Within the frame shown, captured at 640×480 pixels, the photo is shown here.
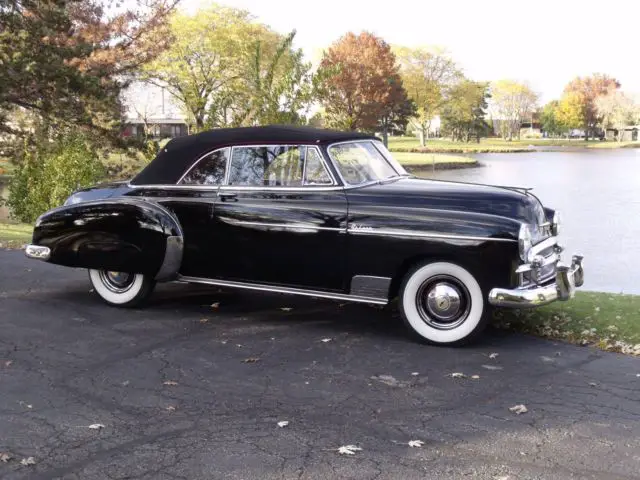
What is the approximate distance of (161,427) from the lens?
14.7 feet

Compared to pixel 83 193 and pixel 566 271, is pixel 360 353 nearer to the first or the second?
pixel 566 271

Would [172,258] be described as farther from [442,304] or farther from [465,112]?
[465,112]

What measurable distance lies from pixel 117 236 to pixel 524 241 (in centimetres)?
395

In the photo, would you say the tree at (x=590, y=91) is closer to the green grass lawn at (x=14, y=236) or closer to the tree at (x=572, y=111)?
the tree at (x=572, y=111)

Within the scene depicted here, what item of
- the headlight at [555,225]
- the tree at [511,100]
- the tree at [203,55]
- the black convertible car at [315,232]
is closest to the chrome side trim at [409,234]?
the black convertible car at [315,232]

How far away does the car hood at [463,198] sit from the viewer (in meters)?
6.23

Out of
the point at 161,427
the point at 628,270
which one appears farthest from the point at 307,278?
→ the point at 628,270

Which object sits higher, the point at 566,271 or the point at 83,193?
the point at 83,193

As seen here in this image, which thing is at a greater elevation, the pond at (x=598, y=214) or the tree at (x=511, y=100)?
the tree at (x=511, y=100)

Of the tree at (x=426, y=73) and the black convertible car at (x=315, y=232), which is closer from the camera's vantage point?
the black convertible car at (x=315, y=232)

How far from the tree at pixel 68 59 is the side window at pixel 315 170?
55.1 feet

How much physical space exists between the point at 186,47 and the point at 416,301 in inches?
1785

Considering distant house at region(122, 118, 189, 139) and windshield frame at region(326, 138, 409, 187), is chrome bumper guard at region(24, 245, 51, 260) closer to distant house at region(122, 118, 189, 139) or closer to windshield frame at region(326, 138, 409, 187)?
windshield frame at region(326, 138, 409, 187)

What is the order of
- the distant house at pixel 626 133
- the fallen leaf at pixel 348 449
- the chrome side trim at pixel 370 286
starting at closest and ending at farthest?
the fallen leaf at pixel 348 449
the chrome side trim at pixel 370 286
the distant house at pixel 626 133
